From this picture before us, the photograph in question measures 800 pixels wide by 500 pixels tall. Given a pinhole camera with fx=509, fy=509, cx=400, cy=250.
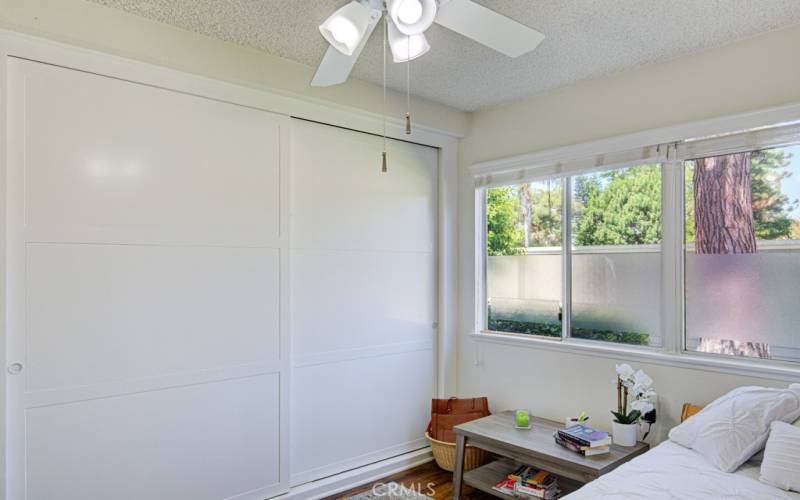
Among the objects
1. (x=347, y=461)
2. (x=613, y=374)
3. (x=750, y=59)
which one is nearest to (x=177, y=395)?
(x=347, y=461)

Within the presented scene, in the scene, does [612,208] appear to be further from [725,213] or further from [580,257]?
[725,213]

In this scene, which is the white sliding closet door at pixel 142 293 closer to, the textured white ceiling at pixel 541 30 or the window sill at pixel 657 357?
the textured white ceiling at pixel 541 30

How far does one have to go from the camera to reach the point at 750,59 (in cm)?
256

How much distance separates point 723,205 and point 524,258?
1265 millimetres

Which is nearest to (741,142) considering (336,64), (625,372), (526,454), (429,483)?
(625,372)

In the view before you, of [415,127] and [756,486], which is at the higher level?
[415,127]

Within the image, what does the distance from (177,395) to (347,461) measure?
1.22 m

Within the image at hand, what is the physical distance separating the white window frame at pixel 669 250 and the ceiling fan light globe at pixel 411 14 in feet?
5.71

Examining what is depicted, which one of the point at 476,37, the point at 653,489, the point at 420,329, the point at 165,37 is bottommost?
the point at 653,489

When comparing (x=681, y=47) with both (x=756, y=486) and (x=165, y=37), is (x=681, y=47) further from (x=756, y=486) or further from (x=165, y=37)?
(x=165, y=37)

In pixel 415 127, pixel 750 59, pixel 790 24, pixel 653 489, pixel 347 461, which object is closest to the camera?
pixel 653 489

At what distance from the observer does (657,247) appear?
2.94 m

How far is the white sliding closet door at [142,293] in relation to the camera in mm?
2207

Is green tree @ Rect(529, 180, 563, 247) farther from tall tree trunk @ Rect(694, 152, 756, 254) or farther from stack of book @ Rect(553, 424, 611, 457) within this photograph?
stack of book @ Rect(553, 424, 611, 457)
